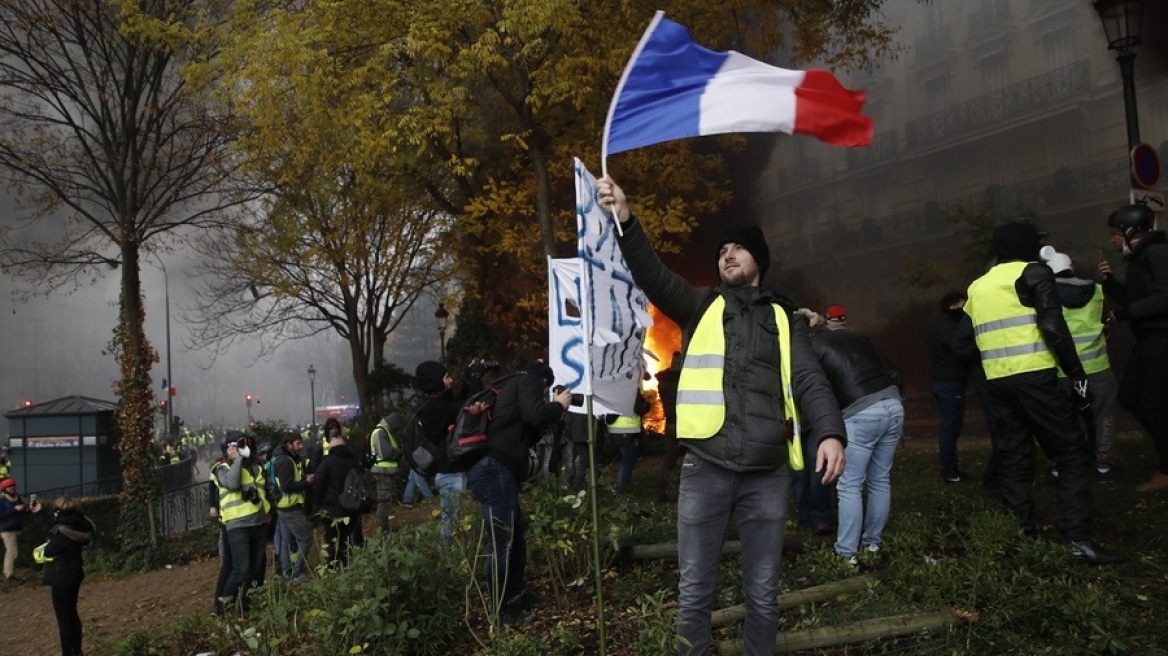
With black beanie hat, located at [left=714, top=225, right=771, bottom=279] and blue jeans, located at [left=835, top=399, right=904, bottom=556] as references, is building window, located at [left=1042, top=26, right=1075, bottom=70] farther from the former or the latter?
black beanie hat, located at [left=714, top=225, right=771, bottom=279]

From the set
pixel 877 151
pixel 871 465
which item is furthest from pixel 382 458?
pixel 877 151

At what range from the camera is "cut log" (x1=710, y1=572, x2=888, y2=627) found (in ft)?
15.3

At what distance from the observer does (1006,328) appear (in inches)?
217

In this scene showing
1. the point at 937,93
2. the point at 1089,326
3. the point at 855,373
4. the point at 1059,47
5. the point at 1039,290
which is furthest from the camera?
the point at 937,93

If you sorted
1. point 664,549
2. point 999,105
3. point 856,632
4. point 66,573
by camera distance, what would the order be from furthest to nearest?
point 999,105, point 66,573, point 664,549, point 856,632

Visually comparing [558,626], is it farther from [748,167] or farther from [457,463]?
[748,167]

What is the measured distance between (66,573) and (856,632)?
769cm

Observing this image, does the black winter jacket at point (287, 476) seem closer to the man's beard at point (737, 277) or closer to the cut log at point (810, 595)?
the cut log at point (810, 595)

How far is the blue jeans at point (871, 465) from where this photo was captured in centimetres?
562

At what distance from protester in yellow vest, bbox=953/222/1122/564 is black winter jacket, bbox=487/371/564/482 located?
282 cm

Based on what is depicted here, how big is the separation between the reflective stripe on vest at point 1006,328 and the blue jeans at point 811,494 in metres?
1.51

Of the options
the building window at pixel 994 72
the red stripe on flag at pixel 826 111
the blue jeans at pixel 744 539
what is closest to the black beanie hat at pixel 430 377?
the blue jeans at pixel 744 539

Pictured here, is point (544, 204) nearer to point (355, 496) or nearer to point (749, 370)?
point (355, 496)

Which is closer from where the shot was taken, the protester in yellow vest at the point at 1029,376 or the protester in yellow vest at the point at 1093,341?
the protester in yellow vest at the point at 1029,376
